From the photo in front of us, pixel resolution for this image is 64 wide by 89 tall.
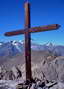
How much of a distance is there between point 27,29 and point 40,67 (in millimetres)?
3056

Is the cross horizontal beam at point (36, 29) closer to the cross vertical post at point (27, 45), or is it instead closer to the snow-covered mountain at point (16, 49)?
the cross vertical post at point (27, 45)

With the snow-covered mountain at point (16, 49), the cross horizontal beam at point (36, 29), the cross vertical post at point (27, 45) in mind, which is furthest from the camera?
the snow-covered mountain at point (16, 49)

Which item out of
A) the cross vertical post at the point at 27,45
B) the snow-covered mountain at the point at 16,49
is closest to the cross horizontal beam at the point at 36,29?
the cross vertical post at the point at 27,45

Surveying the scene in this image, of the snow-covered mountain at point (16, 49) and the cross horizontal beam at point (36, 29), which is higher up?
the snow-covered mountain at point (16, 49)

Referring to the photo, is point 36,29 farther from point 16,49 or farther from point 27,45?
point 16,49

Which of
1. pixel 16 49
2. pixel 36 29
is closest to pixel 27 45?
pixel 36 29

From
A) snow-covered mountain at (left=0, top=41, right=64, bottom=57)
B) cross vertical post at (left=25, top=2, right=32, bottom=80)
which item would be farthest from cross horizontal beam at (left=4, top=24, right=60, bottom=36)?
snow-covered mountain at (left=0, top=41, right=64, bottom=57)

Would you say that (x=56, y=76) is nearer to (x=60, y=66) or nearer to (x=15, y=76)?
(x=60, y=66)

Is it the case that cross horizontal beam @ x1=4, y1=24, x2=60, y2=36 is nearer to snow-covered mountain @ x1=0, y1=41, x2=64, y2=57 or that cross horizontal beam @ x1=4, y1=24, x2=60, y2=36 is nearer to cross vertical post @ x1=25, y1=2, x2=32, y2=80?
cross vertical post @ x1=25, y1=2, x2=32, y2=80

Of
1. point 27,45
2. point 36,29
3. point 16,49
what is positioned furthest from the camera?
point 16,49

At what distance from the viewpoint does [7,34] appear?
327 inches

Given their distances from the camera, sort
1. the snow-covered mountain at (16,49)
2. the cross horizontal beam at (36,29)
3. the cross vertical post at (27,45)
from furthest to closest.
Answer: the snow-covered mountain at (16,49), the cross vertical post at (27,45), the cross horizontal beam at (36,29)


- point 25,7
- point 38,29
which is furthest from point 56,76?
point 25,7

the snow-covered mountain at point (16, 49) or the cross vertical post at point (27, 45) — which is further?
the snow-covered mountain at point (16, 49)
